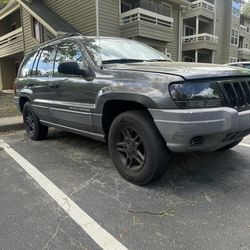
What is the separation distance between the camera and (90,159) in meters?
4.53

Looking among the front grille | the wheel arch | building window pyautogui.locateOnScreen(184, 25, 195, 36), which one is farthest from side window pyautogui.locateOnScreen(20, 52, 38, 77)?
building window pyautogui.locateOnScreen(184, 25, 195, 36)

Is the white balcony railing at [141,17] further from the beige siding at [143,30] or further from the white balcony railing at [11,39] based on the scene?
the white balcony railing at [11,39]

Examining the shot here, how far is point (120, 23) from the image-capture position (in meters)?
14.9

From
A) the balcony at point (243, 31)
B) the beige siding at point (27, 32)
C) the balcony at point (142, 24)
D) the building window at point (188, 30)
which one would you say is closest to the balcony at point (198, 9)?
the building window at point (188, 30)

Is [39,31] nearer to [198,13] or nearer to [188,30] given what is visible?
[198,13]

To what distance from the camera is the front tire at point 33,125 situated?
5.73m

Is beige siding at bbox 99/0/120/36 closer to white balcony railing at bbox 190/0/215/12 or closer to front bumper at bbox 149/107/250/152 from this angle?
white balcony railing at bbox 190/0/215/12

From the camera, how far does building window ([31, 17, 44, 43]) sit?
1532cm

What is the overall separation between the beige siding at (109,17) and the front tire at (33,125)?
29.0ft

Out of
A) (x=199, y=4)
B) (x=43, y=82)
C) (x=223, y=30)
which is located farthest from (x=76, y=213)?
(x=223, y=30)

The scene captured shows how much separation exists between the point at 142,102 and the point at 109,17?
40.1 ft

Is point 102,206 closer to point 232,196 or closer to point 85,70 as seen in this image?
point 232,196

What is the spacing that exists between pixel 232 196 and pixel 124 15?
1332 centimetres

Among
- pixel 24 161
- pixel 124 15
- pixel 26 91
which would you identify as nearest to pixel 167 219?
pixel 24 161
